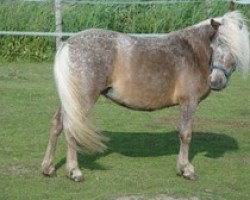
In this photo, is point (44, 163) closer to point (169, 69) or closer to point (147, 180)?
point (147, 180)

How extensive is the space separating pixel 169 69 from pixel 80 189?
1561 millimetres

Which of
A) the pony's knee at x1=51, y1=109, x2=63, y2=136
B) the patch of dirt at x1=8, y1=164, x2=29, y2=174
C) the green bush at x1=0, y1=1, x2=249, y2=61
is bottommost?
the green bush at x1=0, y1=1, x2=249, y2=61

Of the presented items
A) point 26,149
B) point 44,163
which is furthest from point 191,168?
point 26,149

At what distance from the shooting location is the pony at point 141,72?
632 centimetres

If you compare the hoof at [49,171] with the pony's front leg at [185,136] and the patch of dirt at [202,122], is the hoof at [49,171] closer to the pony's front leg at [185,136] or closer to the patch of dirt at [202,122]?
the pony's front leg at [185,136]

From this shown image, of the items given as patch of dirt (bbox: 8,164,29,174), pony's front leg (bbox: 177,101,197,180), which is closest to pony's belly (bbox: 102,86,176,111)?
pony's front leg (bbox: 177,101,197,180)

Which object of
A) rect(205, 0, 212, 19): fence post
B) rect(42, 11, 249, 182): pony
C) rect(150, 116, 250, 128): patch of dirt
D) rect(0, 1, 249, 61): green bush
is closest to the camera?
rect(42, 11, 249, 182): pony

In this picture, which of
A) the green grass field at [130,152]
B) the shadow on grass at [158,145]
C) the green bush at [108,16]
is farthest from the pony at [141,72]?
the green bush at [108,16]

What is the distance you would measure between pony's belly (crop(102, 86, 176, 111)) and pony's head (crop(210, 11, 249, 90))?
1.76 ft

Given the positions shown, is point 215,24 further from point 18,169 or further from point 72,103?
point 18,169

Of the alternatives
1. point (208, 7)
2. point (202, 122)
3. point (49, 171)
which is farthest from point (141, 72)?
point (208, 7)

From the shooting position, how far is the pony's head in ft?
21.8

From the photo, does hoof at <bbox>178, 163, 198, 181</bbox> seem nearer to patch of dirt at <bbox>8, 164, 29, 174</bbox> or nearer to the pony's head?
the pony's head

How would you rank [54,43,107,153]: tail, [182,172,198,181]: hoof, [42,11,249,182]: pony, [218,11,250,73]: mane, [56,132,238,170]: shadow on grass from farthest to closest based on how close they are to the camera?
[56,132,238,170]: shadow on grass
[182,172,198,181]: hoof
[218,11,250,73]: mane
[42,11,249,182]: pony
[54,43,107,153]: tail
